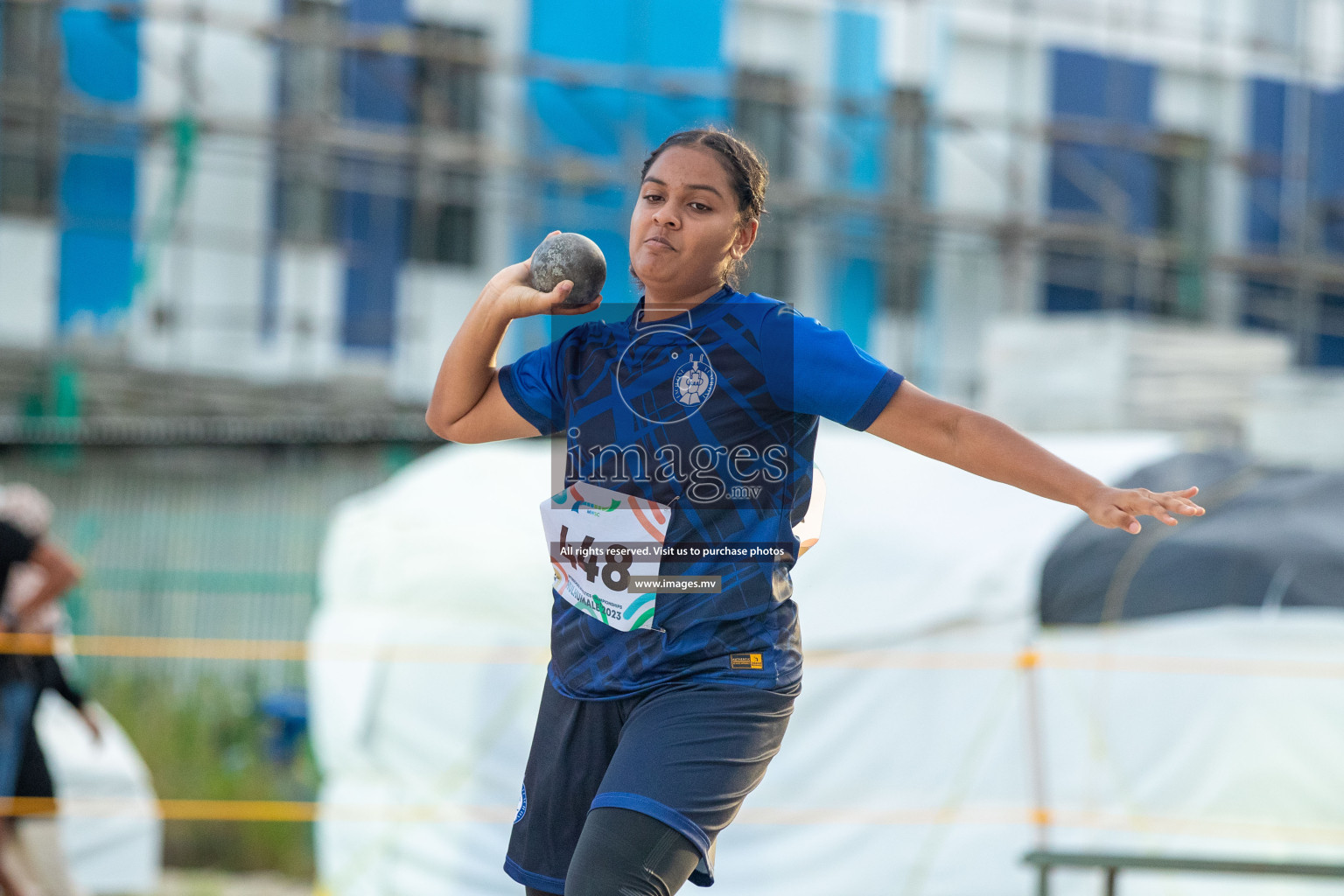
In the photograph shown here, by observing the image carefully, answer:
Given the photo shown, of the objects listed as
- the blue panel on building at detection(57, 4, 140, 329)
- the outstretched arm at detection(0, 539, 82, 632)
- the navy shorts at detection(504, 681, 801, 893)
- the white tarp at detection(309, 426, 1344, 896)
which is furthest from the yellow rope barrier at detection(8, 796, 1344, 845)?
the blue panel on building at detection(57, 4, 140, 329)

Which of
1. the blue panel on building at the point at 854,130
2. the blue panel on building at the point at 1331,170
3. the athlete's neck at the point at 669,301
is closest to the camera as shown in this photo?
the athlete's neck at the point at 669,301

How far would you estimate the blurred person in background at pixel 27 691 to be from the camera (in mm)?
5848

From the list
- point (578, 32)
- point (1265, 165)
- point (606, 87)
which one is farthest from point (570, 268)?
point (1265, 165)

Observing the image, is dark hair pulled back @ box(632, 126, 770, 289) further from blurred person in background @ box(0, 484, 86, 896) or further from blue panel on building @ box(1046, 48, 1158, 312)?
blue panel on building @ box(1046, 48, 1158, 312)

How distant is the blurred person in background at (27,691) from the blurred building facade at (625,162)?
7.38 meters

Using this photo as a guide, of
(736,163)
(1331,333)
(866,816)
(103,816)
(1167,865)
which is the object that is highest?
(1331,333)

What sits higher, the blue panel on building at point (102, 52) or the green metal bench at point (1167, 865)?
the blue panel on building at point (102, 52)

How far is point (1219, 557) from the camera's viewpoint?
5961 millimetres

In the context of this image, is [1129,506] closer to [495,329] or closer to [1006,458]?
[1006,458]

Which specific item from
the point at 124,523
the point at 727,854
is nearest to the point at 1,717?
the point at 727,854

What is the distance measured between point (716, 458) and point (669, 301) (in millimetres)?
259

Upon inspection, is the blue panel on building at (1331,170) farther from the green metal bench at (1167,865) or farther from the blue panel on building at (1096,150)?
the green metal bench at (1167,865)

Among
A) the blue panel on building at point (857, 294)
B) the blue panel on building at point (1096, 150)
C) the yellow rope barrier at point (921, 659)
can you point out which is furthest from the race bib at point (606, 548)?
the blue panel on building at point (1096, 150)

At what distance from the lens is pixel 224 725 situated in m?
9.52
